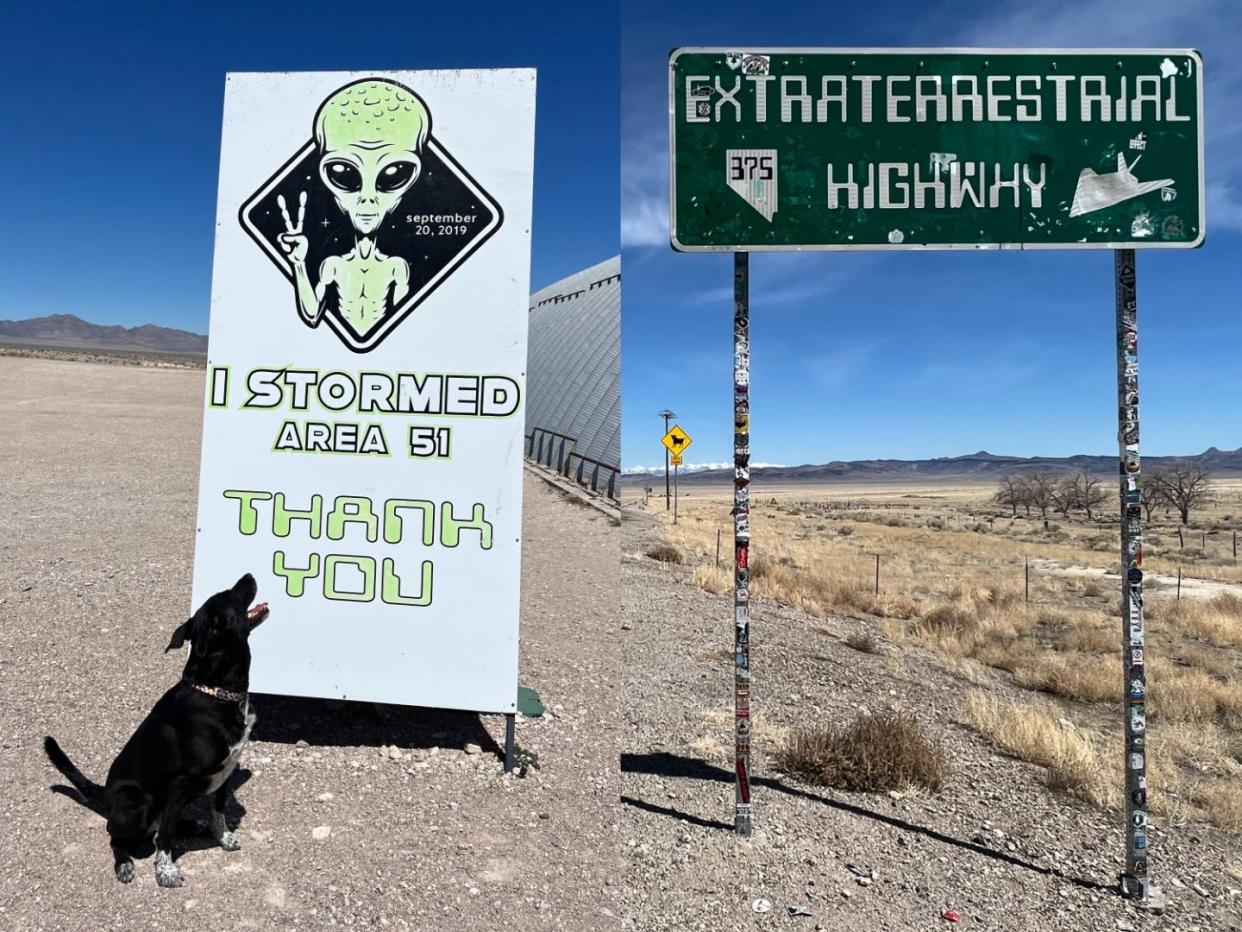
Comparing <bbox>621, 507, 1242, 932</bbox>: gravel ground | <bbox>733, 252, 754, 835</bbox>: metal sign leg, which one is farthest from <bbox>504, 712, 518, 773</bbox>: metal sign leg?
<bbox>733, 252, 754, 835</bbox>: metal sign leg

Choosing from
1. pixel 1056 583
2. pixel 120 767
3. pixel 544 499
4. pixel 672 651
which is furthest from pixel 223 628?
pixel 1056 583

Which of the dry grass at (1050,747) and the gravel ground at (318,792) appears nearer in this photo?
the gravel ground at (318,792)

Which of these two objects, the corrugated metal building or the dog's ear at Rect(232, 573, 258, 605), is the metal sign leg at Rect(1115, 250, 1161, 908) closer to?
the dog's ear at Rect(232, 573, 258, 605)

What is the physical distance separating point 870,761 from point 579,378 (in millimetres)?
27549

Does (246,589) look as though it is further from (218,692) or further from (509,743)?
(509,743)

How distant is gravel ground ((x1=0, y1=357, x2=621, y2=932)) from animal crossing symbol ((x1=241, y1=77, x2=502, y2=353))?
2.49 metres

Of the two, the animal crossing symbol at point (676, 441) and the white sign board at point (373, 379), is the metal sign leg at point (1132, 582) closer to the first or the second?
the white sign board at point (373, 379)

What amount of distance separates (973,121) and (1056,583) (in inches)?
891

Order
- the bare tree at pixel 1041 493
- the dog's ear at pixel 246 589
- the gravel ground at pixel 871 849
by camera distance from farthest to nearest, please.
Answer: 1. the bare tree at pixel 1041 493
2. the dog's ear at pixel 246 589
3. the gravel ground at pixel 871 849

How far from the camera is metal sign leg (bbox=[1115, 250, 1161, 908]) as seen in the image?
4.06m

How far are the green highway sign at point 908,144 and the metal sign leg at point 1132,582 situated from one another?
0.40m

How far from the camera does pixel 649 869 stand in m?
4.16

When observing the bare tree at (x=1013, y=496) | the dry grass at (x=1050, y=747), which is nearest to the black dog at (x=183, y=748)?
the dry grass at (x=1050, y=747)

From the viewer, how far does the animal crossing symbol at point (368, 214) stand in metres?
5.27
